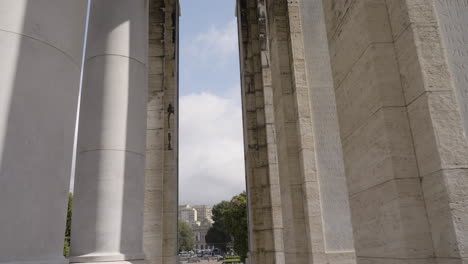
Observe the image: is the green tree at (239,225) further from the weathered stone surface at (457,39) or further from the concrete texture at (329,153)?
the weathered stone surface at (457,39)

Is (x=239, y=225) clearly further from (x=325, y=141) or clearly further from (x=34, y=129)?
(x=34, y=129)

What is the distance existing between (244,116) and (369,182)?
31034 millimetres

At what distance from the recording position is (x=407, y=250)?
25.1 ft

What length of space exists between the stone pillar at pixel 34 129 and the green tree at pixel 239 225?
6381cm

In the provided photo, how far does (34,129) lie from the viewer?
8.24m

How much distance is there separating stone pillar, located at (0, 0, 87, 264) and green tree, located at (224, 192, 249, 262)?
63.8 meters

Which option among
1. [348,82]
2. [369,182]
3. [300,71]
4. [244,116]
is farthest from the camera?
[244,116]

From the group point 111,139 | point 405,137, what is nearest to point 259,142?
point 111,139

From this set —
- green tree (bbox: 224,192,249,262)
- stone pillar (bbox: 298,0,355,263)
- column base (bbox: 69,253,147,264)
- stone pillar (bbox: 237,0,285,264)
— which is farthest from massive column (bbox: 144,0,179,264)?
green tree (bbox: 224,192,249,262)

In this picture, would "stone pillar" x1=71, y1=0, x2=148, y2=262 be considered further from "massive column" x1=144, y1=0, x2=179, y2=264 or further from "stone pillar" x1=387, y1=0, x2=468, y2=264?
"massive column" x1=144, y1=0, x2=179, y2=264

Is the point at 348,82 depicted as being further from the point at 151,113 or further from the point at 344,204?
the point at 151,113

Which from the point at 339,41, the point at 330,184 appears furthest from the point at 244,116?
the point at 339,41

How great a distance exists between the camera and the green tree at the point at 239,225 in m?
70.4

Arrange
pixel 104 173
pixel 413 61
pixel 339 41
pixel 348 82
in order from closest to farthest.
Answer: pixel 413 61 → pixel 348 82 → pixel 339 41 → pixel 104 173
